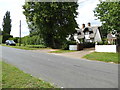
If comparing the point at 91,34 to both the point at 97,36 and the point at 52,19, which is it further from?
the point at 52,19

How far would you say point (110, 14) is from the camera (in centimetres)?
1521

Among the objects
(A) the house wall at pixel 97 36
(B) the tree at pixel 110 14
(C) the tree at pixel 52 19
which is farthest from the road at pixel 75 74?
(A) the house wall at pixel 97 36

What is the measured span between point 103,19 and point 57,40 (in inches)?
540

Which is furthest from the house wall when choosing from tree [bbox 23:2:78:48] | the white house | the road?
the road

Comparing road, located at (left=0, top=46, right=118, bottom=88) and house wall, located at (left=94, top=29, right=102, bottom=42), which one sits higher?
house wall, located at (left=94, top=29, right=102, bottom=42)

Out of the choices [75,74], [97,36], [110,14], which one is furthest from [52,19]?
[97,36]

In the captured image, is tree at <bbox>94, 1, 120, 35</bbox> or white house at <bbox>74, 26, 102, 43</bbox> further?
white house at <bbox>74, 26, 102, 43</bbox>

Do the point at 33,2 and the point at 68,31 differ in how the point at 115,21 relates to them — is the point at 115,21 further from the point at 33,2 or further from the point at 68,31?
the point at 33,2

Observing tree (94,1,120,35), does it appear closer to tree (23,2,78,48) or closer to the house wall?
tree (23,2,78,48)

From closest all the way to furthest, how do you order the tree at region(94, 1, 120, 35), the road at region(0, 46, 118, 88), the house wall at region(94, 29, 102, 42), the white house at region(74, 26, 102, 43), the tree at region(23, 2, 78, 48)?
the road at region(0, 46, 118, 88)
the tree at region(94, 1, 120, 35)
the tree at region(23, 2, 78, 48)
the house wall at region(94, 29, 102, 42)
the white house at region(74, 26, 102, 43)

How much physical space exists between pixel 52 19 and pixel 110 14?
13841mm

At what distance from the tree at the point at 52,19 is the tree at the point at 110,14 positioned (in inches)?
352

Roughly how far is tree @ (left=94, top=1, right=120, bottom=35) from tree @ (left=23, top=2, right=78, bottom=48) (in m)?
8.94

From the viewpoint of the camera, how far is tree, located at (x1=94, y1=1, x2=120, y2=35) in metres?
14.4
